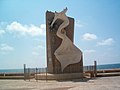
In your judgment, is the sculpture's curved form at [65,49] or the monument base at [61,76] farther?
the sculpture's curved form at [65,49]

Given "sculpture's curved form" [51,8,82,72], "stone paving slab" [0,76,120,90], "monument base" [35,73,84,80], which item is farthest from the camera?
"sculpture's curved form" [51,8,82,72]

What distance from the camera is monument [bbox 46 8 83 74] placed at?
27.0 m

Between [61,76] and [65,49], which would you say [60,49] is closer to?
[65,49]

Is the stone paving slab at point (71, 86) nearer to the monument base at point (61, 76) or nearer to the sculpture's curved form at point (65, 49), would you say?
the monument base at point (61, 76)

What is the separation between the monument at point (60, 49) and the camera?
88.5ft

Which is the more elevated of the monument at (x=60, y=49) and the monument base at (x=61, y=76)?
the monument at (x=60, y=49)

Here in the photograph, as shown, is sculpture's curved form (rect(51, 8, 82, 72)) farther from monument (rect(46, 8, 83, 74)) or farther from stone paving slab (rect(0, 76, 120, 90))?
stone paving slab (rect(0, 76, 120, 90))

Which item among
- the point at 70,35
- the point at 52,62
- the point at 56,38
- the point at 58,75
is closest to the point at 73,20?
the point at 70,35

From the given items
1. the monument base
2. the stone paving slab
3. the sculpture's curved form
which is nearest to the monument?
the sculpture's curved form

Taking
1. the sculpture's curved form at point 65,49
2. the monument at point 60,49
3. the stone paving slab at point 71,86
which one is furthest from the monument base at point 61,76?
the stone paving slab at point 71,86

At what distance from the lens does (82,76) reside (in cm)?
2623

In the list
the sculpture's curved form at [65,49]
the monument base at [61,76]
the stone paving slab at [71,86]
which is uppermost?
the sculpture's curved form at [65,49]

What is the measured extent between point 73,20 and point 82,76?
8086mm

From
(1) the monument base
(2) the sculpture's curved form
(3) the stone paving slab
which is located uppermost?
(2) the sculpture's curved form
